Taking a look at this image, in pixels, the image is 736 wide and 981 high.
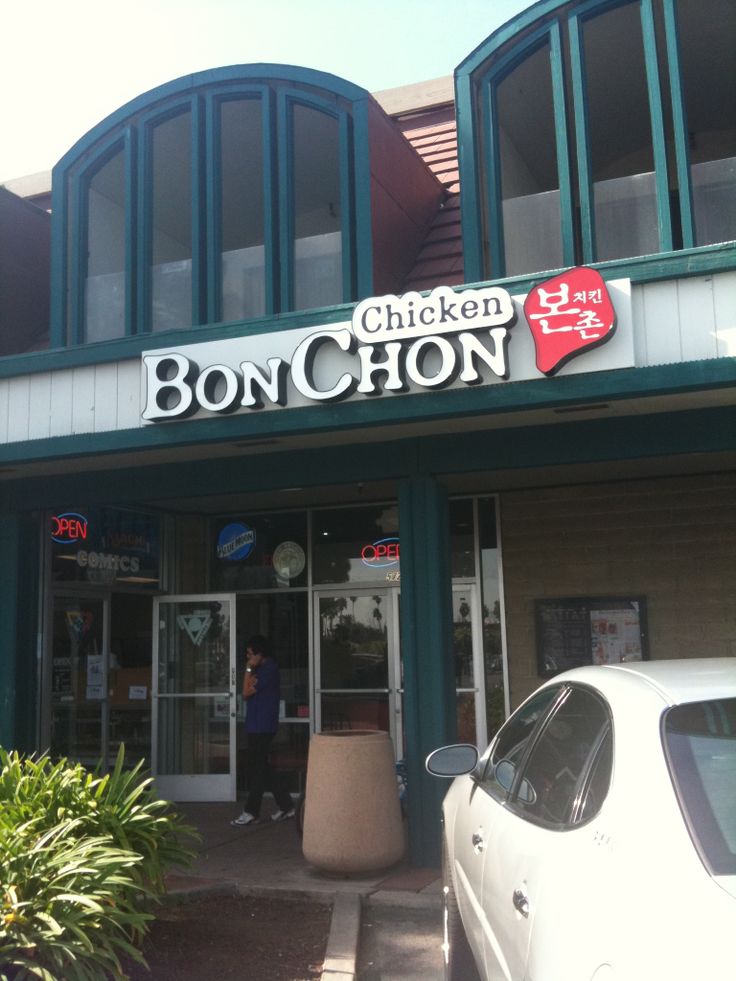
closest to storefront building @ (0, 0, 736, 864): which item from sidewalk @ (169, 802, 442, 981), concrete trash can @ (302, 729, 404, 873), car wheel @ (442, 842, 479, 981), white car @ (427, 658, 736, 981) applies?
concrete trash can @ (302, 729, 404, 873)

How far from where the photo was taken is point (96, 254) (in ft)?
29.7

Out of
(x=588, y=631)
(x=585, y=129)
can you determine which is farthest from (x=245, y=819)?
(x=585, y=129)

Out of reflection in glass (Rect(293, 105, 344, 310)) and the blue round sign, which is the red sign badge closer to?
reflection in glass (Rect(293, 105, 344, 310))

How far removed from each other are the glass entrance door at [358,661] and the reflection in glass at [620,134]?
4876mm

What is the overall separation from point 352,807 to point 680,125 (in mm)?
5562

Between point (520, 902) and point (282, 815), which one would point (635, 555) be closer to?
point (282, 815)

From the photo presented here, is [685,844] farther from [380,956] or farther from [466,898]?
[380,956]

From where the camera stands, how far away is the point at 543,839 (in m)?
2.77

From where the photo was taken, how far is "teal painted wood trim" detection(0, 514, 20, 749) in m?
8.72

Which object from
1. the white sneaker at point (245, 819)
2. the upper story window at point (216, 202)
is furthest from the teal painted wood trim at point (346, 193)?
the white sneaker at point (245, 819)

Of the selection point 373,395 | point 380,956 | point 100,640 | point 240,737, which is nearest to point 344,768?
point 380,956

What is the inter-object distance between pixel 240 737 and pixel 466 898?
745 cm

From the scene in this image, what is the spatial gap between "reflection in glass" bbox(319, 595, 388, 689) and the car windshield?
7958mm

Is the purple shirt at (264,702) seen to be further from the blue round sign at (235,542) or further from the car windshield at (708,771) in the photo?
the car windshield at (708,771)
